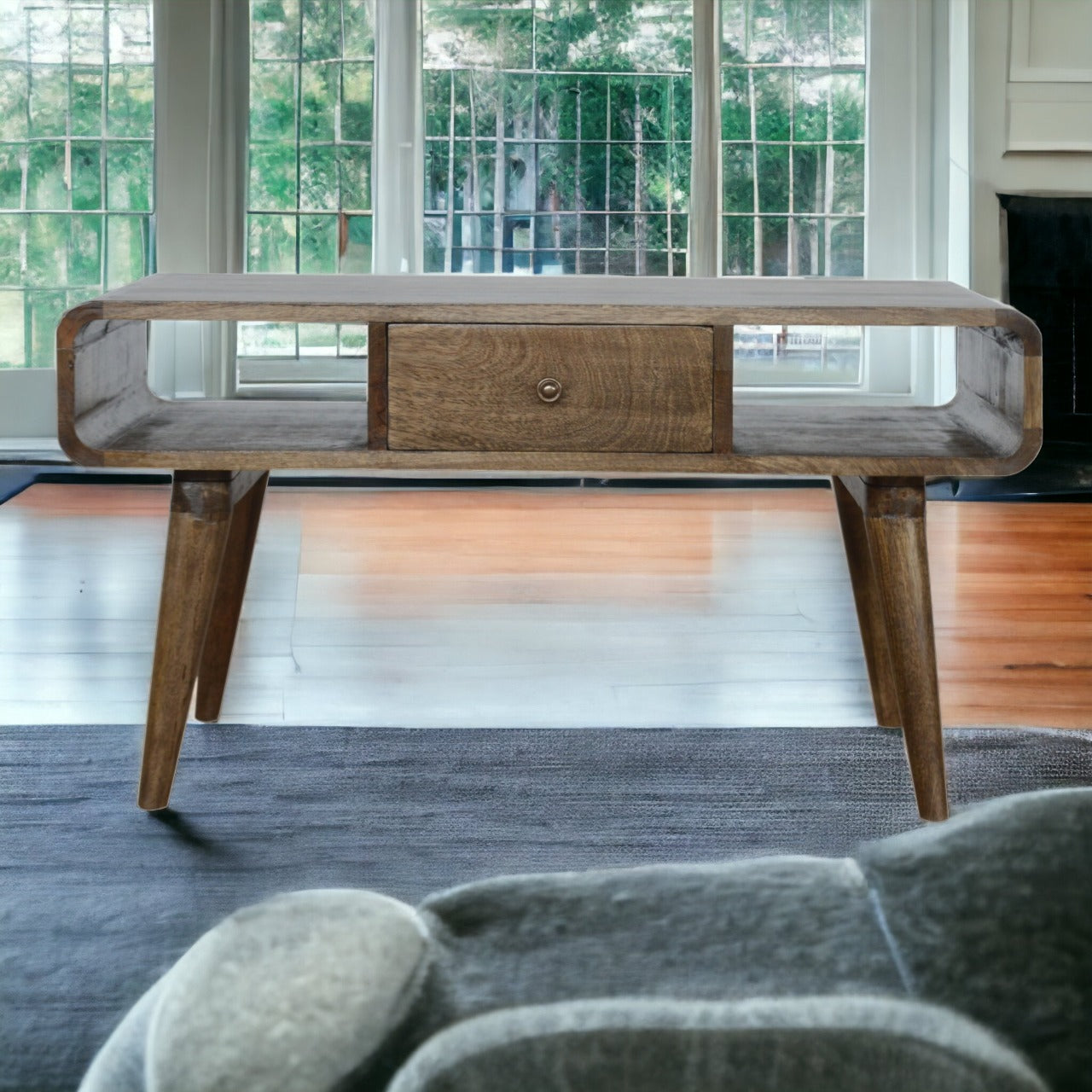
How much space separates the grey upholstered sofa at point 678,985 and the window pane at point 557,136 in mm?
3700

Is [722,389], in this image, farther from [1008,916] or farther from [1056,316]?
[1056,316]

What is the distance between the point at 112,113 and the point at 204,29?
13.6 inches

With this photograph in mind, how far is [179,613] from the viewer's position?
4.70 feet

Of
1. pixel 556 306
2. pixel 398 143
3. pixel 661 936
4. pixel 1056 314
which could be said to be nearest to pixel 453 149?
pixel 398 143

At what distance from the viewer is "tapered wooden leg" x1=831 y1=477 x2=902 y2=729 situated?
1.74m

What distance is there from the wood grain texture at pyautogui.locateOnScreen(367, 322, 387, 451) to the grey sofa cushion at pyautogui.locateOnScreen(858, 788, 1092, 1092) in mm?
1160

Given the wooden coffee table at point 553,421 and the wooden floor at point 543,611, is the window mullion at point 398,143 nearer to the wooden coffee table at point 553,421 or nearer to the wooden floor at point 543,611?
the wooden floor at point 543,611

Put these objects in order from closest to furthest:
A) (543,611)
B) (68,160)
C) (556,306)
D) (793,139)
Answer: (556,306) < (543,611) < (68,160) < (793,139)

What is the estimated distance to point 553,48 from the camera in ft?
12.5

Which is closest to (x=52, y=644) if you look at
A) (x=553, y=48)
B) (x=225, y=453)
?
(x=225, y=453)

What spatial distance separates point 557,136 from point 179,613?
2.73 meters

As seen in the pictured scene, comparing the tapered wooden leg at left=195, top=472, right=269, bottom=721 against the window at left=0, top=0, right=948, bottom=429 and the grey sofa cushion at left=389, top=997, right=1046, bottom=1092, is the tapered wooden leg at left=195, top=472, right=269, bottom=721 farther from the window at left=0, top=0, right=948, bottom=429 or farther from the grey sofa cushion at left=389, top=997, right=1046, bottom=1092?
the window at left=0, top=0, right=948, bottom=429

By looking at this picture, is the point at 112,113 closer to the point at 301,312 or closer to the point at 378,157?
the point at 378,157

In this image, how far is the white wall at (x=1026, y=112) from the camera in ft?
11.6
